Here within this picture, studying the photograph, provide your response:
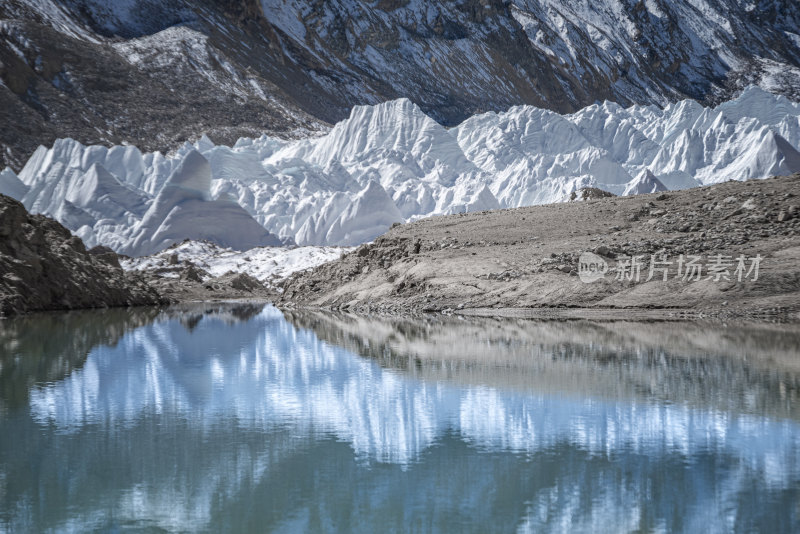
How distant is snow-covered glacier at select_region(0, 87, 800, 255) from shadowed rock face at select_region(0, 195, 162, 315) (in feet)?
91.3

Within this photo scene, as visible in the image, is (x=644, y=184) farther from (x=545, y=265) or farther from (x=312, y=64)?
(x=312, y=64)

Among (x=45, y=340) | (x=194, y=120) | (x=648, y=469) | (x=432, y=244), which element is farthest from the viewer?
(x=194, y=120)

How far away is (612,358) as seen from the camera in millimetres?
12742

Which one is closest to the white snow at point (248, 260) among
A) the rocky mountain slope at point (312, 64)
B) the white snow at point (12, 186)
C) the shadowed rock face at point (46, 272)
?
the shadowed rock face at point (46, 272)

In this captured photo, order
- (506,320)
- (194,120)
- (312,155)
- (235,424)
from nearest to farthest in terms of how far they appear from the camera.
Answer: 1. (235,424)
2. (506,320)
3. (312,155)
4. (194,120)

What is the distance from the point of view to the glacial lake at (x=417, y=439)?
6062 millimetres

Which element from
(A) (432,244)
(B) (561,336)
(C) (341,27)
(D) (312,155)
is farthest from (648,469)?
(C) (341,27)

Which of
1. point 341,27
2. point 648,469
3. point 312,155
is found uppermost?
point 341,27

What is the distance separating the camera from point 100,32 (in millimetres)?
120000

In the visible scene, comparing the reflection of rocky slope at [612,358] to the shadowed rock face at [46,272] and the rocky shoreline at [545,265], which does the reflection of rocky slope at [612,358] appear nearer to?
the rocky shoreline at [545,265]

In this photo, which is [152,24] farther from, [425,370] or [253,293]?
[425,370]

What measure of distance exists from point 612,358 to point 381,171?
217 feet

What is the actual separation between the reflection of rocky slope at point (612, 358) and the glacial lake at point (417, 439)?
59 millimetres

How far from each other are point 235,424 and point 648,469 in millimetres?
4115
